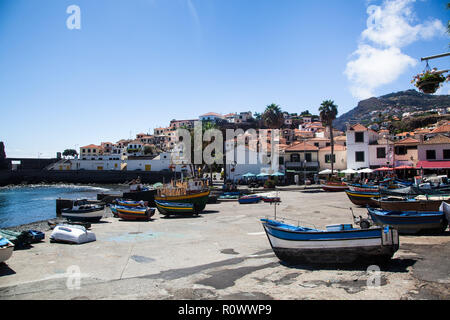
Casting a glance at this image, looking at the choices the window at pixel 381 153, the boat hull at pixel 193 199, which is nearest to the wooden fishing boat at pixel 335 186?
the window at pixel 381 153

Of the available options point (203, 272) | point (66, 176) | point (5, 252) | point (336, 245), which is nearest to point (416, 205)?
point (336, 245)

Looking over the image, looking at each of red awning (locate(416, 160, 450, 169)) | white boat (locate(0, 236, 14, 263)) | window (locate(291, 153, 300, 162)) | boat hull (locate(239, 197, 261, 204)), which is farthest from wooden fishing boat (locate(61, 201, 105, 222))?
red awning (locate(416, 160, 450, 169))

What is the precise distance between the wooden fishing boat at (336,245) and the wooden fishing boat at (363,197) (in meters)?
15.7

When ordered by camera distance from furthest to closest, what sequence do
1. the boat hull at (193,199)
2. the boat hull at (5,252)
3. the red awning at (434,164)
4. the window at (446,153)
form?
1. the window at (446,153)
2. the red awning at (434,164)
3. the boat hull at (193,199)
4. the boat hull at (5,252)

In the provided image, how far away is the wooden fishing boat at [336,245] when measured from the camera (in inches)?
390

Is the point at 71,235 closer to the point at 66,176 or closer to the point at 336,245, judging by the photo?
the point at 336,245

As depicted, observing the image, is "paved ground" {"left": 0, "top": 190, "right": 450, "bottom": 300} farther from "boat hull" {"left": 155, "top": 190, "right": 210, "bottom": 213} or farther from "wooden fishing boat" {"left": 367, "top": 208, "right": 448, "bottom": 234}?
"boat hull" {"left": 155, "top": 190, "right": 210, "bottom": 213}

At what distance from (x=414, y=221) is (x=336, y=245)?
661cm

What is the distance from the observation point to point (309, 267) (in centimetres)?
1064

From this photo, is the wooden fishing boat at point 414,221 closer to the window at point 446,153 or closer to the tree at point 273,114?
the window at point 446,153

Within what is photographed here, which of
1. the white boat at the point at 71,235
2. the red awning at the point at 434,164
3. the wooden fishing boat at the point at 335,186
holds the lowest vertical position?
the white boat at the point at 71,235

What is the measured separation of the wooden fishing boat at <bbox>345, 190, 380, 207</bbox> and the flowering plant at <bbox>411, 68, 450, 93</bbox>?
698 inches
